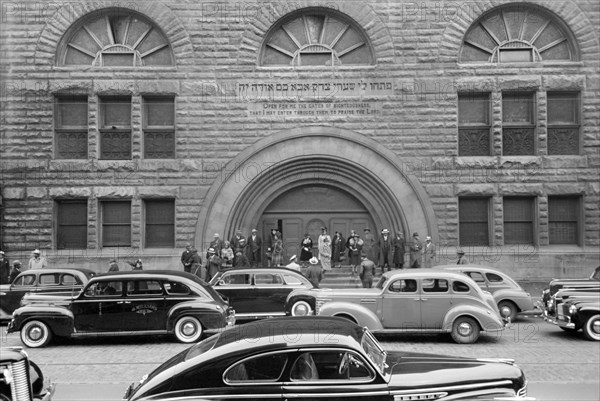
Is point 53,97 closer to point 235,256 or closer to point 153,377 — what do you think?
point 235,256

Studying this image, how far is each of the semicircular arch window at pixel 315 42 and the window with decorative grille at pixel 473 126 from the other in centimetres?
393

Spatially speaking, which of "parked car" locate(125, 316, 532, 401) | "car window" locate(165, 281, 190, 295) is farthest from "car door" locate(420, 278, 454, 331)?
"parked car" locate(125, 316, 532, 401)

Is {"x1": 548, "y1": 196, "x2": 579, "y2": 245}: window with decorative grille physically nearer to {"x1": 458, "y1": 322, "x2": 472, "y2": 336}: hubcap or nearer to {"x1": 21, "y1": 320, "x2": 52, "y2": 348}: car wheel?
{"x1": 458, "y1": 322, "x2": 472, "y2": 336}: hubcap

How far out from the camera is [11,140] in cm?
2227

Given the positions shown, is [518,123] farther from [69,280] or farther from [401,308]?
[69,280]

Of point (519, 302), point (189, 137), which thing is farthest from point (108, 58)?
point (519, 302)

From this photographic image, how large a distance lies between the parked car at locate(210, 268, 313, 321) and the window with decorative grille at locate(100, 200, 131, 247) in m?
8.03

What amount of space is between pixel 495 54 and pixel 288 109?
7.88m

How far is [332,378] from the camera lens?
6.20 metres

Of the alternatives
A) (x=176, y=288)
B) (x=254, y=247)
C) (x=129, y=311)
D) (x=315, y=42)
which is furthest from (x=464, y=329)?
(x=315, y=42)

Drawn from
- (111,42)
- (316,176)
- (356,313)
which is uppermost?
(111,42)

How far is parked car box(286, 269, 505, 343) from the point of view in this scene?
43.8 feet

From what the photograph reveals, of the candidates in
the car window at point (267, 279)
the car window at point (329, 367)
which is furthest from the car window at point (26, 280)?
the car window at point (329, 367)

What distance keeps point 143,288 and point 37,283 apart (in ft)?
14.2
